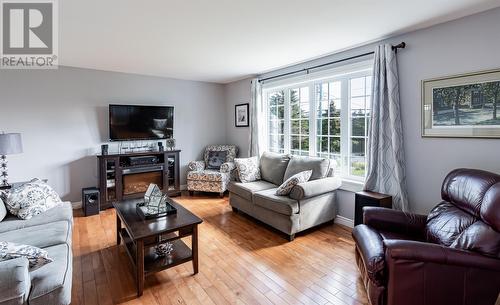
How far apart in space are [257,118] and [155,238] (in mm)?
3178

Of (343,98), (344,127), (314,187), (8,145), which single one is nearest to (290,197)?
(314,187)

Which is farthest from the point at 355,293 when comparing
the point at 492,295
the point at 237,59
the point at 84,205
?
the point at 84,205

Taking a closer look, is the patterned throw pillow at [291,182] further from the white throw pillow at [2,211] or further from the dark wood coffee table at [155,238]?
the white throw pillow at [2,211]

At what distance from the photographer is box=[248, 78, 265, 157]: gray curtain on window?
4.93 meters

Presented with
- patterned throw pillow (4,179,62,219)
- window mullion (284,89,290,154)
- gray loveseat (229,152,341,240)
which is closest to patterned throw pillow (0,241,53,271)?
patterned throw pillow (4,179,62,219)

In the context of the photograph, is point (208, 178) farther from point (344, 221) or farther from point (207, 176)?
point (344, 221)

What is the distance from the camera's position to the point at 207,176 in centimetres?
496

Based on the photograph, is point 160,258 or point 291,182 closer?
point 160,258

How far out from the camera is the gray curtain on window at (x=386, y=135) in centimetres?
289

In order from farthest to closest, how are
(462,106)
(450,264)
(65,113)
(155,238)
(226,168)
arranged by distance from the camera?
(226,168) → (65,113) → (462,106) → (155,238) → (450,264)

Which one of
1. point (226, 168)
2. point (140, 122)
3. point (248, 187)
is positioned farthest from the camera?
point (226, 168)

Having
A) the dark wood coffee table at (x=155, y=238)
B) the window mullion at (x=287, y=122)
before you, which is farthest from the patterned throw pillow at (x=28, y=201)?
the window mullion at (x=287, y=122)

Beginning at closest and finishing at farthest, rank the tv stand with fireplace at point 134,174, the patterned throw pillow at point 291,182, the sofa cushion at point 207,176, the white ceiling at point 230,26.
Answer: the white ceiling at point 230,26, the patterned throw pillow at point 291,182, the tv stand with fireplace at point 134,174, the sofa cushion at point 207,176

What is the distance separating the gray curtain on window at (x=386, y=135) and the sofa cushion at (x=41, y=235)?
319 cm
